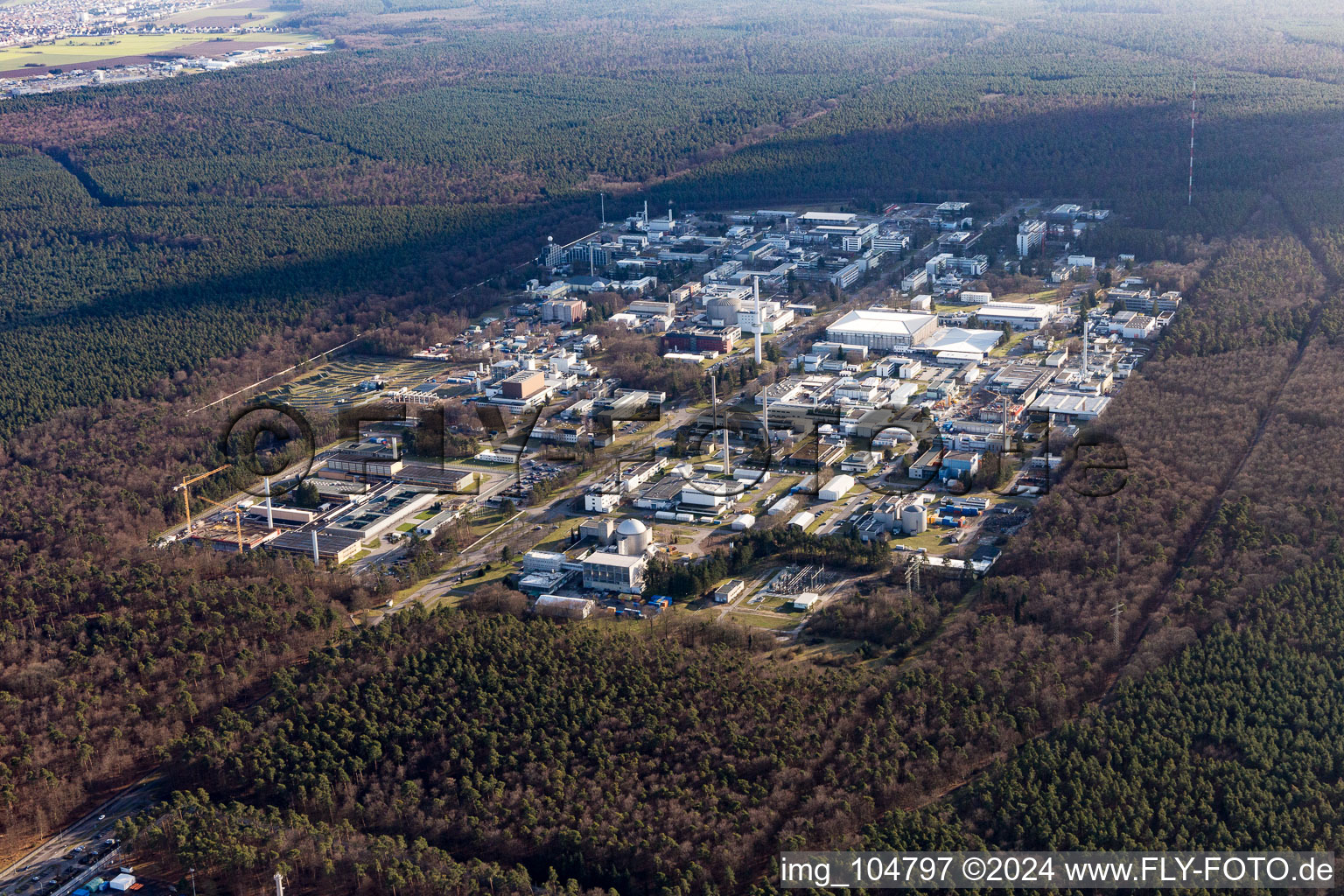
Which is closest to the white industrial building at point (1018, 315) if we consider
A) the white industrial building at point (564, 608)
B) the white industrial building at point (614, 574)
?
the white industrial building at point (614, 574)

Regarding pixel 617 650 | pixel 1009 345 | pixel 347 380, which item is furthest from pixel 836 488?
pixel 347 380

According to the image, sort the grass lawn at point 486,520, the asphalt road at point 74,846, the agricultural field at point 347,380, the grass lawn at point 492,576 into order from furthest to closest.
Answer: the agricultural field at point 347,380, the grass lawn at point 486,520, the grass lawn at point 492,576, the asphalt road at point 74,846

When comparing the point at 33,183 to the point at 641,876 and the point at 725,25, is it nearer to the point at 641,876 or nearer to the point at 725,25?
the point at 641,876

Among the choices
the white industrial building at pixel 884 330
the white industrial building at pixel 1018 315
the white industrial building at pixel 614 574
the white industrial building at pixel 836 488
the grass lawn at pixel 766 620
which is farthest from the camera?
the white industrial building at pixel 1018 315

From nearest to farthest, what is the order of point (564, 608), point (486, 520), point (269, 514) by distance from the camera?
point (564, 608)
point (269, 514)
point (486, 520)

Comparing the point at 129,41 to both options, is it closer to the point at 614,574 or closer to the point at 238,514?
the point at 238,514

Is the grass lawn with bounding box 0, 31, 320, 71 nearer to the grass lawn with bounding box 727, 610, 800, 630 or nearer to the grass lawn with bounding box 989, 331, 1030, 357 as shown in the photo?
the grass lawn with bounding box 989, 331, 1030, 357

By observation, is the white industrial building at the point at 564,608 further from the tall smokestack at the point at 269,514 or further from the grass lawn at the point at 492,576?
the tall smokestack at the point at 269,514

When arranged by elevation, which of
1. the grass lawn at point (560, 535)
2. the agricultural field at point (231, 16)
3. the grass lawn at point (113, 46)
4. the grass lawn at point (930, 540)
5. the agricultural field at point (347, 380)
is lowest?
the grass lawn at point (560, 535)
